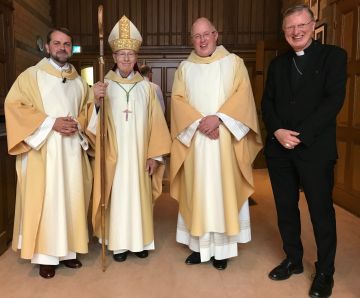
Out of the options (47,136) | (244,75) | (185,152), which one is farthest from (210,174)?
(47,136)

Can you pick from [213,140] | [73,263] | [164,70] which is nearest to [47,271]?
[73,263]

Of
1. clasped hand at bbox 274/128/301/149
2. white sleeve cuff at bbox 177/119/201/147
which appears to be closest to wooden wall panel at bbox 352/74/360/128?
clasped hand at bbox 274/128/301/149

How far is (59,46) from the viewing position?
287 centimetres

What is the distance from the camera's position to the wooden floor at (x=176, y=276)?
2.61 meters

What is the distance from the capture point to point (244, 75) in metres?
2.95

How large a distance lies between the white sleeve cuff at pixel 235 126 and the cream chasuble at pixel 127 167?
0.55 metres

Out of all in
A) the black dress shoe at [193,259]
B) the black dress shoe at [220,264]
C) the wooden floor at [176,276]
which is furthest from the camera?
the black dress shoe at [193,259]

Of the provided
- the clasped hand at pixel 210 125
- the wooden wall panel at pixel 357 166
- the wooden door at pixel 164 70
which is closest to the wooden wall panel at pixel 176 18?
the wooden door at pixel 164 70

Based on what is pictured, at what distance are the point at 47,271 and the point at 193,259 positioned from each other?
111 cm

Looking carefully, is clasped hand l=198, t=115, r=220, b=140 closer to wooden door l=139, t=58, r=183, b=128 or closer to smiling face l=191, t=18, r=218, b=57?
smiling face l=191, t=18, r=218, b=57

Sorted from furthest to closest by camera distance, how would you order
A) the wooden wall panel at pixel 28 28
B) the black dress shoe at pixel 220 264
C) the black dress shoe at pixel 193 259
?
1. the wooden wall panel at pixel 28 28
2. the black dress shoe at pixel 193 259
3. the black dress shoe at pixel 220 264

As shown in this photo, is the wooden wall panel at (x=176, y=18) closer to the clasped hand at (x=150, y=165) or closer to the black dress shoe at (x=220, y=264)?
the clasped hand at (x=150, y=165)

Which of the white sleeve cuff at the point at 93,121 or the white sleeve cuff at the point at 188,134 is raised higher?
the white sleeve cuff at the point at 93,121

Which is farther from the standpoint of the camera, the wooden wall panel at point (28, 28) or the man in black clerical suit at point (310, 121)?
the wooden wall panel at point (28, 28)
